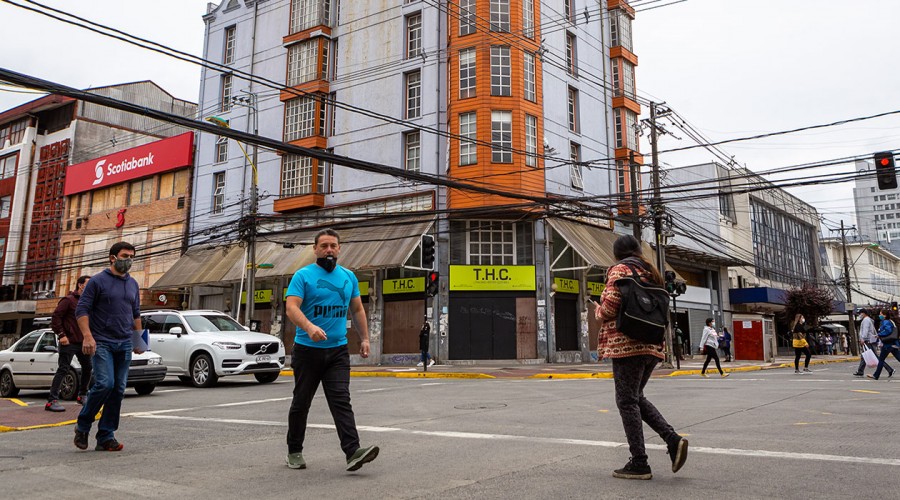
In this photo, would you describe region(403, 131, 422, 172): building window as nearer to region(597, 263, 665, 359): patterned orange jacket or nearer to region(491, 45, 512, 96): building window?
region(491, 45, 512, 96): building window

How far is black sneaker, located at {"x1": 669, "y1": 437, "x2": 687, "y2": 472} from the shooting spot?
14.6 feet

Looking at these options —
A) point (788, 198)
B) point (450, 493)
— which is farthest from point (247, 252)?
point (788, 198)

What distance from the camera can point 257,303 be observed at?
30.8 meters

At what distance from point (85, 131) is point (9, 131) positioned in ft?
30.9

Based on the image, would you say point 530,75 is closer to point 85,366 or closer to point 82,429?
point 85,366

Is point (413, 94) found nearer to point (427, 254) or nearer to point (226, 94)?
point (427, 254)

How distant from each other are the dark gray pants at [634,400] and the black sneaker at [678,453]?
5 centimetres

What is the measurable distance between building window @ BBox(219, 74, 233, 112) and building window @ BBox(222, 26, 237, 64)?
88 centimetres

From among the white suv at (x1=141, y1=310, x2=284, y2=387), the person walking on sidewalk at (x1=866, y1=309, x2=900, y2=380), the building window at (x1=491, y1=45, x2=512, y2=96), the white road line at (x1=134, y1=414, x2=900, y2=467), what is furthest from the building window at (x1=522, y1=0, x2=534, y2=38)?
the white road line at (x1=134, y1=414, x2=900, y2=467)

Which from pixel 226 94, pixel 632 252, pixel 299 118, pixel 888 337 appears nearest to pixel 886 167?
pixel 888 337

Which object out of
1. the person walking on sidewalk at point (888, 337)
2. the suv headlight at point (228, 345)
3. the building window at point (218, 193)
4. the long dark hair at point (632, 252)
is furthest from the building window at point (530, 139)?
the long dark hair at point (632, 252)

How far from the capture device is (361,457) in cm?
466

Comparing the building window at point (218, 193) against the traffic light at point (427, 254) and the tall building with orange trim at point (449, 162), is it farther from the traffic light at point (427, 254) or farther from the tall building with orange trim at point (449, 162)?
→ the traffic light at point (427, 254)

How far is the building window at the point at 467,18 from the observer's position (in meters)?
26.7
